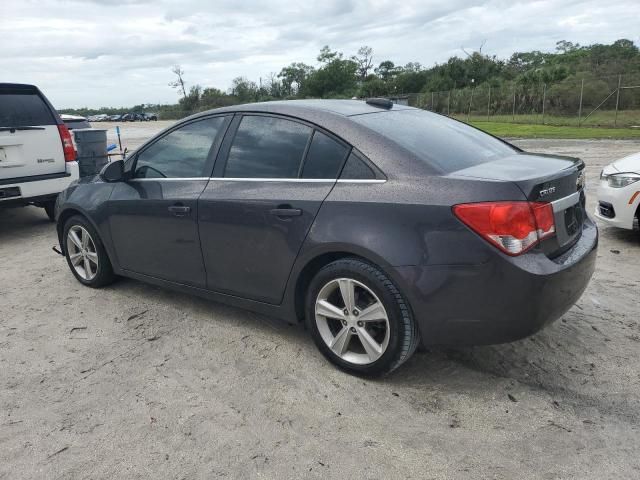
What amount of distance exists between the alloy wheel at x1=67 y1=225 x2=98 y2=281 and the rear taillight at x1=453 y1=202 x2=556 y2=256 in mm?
3420

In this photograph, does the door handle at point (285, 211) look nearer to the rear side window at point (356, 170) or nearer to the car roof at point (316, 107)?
the rear side window at point (356, 170)

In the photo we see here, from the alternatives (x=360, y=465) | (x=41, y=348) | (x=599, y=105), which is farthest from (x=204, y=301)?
(x=599, y=105)

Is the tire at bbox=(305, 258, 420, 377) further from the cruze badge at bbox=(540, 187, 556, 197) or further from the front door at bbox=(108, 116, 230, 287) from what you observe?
the front door at bbox=(108, 116, 230, 287)

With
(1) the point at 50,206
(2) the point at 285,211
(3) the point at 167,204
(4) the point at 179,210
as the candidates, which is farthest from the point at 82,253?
(1) the point at 50,206

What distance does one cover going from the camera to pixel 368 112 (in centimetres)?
357

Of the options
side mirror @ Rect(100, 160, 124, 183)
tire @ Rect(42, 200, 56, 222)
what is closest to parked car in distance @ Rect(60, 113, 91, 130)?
tire @ Rect(42, 200, 56, 222)

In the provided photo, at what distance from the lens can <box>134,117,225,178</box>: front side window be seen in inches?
153

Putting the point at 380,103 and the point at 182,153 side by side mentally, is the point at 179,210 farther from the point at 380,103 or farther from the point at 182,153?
the point at 380,103

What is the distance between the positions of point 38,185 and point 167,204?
388cm

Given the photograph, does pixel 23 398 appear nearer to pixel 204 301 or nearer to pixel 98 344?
pixel 98 344

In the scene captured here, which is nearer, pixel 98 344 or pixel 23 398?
pixel 23 398

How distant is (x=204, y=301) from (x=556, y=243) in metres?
2.81

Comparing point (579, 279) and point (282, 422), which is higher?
point (579, 279)

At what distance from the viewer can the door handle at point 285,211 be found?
3.24 meters
